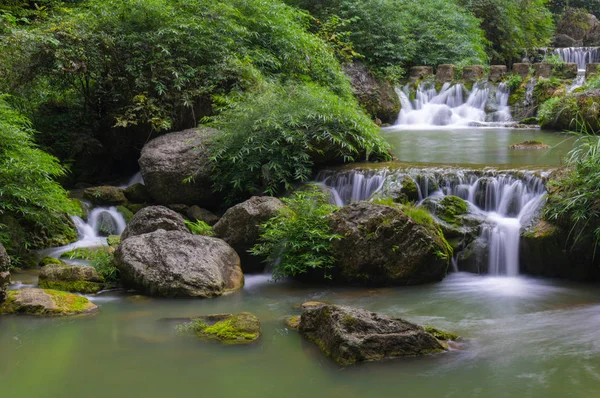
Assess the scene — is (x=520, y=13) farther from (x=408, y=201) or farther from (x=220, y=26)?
(x=408, y=201)

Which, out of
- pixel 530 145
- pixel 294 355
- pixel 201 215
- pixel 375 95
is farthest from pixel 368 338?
pixel 375 95

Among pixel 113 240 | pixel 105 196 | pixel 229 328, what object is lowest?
pixel 229 328

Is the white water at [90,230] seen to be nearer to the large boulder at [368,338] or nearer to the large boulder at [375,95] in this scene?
the large boulder at [368,338]

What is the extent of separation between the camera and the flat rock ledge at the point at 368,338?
5.00 m

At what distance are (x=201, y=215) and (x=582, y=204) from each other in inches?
226

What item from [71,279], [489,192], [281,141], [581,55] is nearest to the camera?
[71,279]

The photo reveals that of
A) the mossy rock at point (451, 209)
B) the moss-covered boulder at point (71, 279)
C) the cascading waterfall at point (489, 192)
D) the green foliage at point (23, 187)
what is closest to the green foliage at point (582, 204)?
the cascading waterfall at point (489, 192)

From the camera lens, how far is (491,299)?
6973 mm

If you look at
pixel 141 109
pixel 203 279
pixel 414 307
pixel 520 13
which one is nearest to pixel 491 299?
pixel 414 307

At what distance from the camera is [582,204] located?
7.16 meters

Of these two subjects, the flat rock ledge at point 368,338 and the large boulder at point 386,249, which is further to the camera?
the large boulder at point 386,249

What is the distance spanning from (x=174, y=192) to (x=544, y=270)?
6025 mm

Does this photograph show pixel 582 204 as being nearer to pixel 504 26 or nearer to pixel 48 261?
pixel 48 261

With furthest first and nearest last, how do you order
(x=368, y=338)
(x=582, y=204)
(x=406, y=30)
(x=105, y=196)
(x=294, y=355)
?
(x=406, y=30)
(x=105, y=196)
(x=582, y=204)
(x=294, y=355)
(x=368, y=338)
